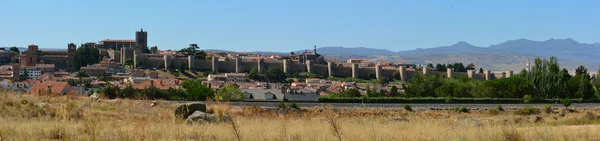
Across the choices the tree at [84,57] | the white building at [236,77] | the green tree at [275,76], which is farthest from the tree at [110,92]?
the tree at [84,57]

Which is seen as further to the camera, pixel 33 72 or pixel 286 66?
pixel 286 66

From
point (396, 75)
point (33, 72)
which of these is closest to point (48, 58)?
point (33, 72)

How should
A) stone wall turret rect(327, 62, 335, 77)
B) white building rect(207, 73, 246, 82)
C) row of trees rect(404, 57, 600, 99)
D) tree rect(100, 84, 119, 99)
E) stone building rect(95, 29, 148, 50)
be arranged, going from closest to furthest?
tree rect(100, 84, 119, 99)
row of trees rect(404, 57, 600, 99)
white building rect(207, 73, 246, 82)
stone wall turret rect(327, 62, 335, 77)
stone building rect(95, 29, 148, 50)

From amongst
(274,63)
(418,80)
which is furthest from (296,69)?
(418,80)

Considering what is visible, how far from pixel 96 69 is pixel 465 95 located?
46.5 meters

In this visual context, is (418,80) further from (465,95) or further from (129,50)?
(129,50)

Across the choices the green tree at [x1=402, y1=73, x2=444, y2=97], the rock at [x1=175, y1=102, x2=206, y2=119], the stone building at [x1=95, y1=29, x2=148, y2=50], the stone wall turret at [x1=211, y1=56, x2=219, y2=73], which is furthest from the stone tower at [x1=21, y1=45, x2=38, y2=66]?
the rock at [x1=175, y1=102, x2=206, y2=119]

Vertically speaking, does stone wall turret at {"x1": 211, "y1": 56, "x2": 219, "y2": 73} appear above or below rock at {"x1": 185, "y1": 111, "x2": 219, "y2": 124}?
above

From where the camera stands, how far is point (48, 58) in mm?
86938

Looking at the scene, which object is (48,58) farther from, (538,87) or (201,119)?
(201,119)

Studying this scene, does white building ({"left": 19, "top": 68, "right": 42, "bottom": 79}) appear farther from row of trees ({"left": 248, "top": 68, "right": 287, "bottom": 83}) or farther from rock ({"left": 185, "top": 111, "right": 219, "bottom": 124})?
rock ({"left": 185, "top": 111, "right": 219, "bottom": 124})

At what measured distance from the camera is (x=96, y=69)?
238 ft

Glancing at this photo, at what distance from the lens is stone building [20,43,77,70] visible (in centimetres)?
8312

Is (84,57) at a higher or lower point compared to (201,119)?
higher
